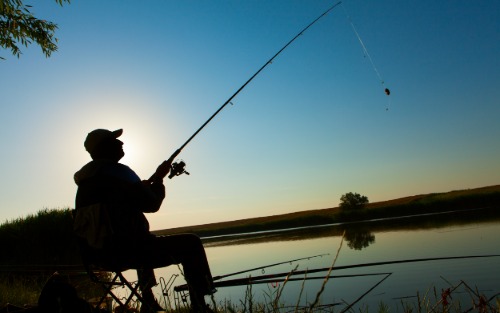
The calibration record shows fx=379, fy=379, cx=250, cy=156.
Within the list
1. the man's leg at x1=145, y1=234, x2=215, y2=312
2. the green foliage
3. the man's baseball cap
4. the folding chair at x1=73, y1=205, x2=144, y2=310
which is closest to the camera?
the folding chair at x1=73, y1=205, x2=144, y2=310

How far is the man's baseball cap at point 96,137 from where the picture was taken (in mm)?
3365

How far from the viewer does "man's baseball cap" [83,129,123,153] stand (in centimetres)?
337

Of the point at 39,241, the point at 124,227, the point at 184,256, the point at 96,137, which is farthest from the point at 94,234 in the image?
the point at 39,241

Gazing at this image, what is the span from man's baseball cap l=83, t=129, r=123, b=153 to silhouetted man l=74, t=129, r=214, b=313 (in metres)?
0.27

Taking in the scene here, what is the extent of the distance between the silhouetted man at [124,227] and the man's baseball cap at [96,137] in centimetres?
27

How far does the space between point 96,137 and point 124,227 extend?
0.93 metres

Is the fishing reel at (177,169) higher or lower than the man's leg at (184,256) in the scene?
higher

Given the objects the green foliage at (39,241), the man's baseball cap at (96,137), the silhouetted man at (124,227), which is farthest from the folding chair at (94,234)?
the green foliage at (39,241)

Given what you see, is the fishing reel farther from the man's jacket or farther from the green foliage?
the green foliage

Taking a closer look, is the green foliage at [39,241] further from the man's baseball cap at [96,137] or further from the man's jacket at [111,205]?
the man's jacket at [111,205]

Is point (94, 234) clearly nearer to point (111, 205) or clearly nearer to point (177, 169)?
point (111, 205)

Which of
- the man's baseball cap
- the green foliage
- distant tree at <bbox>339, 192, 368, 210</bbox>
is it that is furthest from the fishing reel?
distant tree at <bbox>339, 192, 368, 210</bbox>

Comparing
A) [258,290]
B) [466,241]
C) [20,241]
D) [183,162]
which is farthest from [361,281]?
[20,241]

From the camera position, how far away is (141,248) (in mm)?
3020
